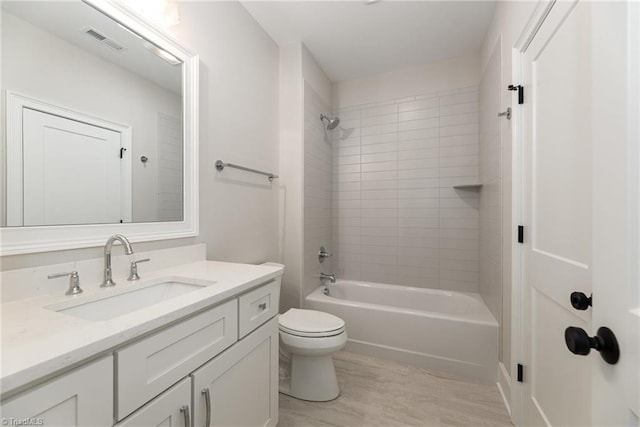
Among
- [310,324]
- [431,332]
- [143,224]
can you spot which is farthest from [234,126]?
[431,332]

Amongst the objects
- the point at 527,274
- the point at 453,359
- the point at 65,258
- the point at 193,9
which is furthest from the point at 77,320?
the point at 453,359

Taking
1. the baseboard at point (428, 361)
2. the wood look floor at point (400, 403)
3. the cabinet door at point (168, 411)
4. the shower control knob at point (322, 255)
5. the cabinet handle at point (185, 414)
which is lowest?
the wood look floor at point (400, 403)

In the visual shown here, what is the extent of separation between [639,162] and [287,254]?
206 centimetres

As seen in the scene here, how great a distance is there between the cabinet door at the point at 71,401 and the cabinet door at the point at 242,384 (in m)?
0.27

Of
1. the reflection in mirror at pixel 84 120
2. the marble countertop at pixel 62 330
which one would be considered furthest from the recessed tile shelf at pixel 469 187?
the reflection in mirror at pixel 84 120

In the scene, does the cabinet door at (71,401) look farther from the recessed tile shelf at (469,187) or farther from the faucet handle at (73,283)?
the recessed tile shelf at (469,187)

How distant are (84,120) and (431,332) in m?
2.32

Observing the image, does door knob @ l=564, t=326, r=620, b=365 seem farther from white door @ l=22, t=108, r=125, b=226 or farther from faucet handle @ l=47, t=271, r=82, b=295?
white door @ l=22, t=108, r=125, b=226

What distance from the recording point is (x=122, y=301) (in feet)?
3.22

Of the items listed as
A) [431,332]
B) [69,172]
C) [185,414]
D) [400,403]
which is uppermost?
[69,172]

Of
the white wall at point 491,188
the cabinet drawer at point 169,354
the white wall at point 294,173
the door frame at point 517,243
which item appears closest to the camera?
the cabinet drawer at point 169,354

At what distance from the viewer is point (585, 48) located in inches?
32.5

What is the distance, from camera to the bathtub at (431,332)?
71.5 inches

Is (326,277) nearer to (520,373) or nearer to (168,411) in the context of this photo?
(520,373)
